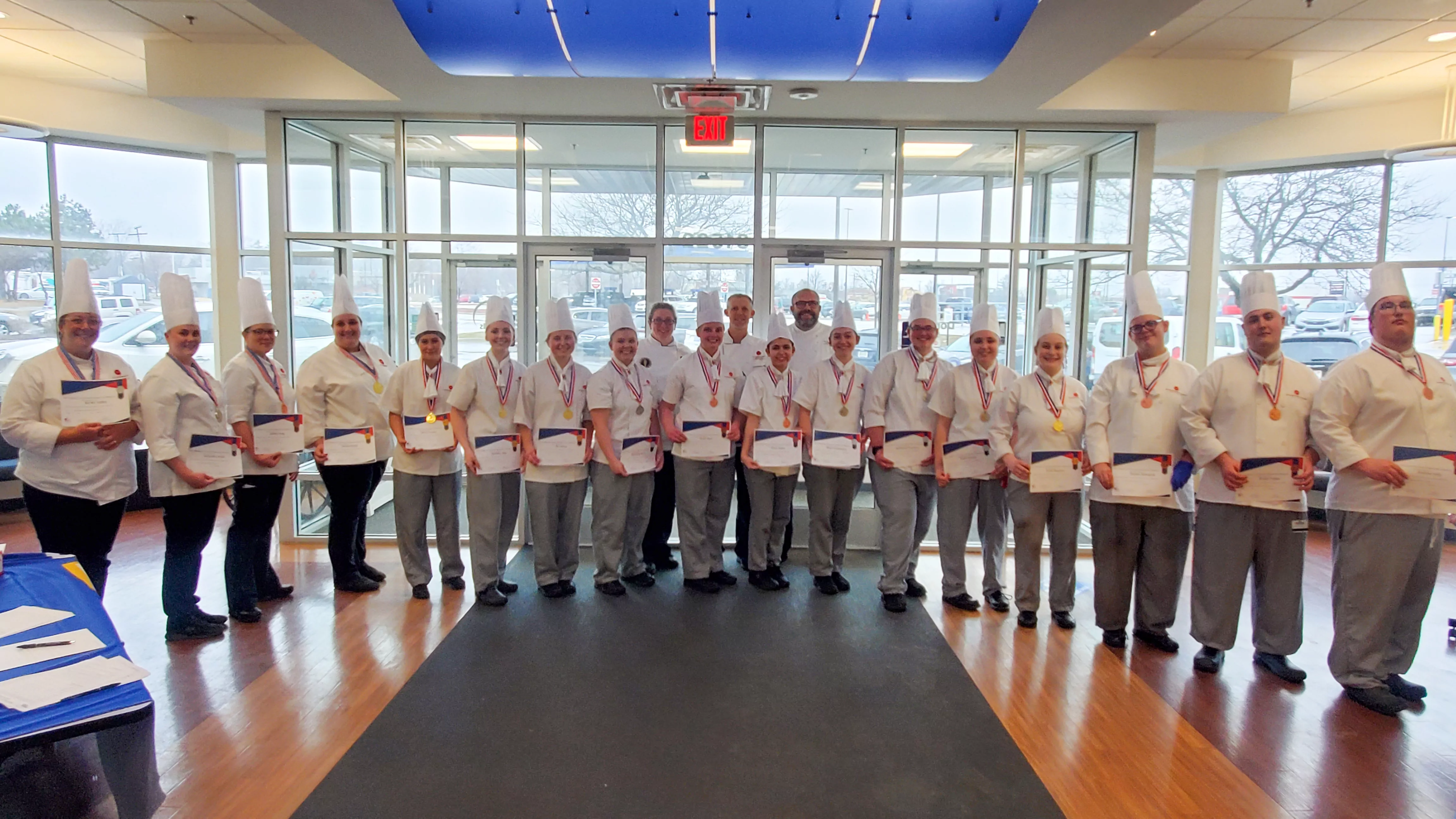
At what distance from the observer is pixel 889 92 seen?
16.6ft

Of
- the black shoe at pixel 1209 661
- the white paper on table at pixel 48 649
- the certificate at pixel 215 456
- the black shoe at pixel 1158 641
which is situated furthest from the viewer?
the black shoe at pixel 1158 641

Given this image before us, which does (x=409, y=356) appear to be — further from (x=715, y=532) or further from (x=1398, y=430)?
(x=1398, y=430)

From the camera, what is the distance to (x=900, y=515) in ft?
14.9

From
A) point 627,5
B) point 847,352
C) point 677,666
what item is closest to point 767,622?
point 677,666

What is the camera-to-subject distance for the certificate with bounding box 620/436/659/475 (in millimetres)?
4609

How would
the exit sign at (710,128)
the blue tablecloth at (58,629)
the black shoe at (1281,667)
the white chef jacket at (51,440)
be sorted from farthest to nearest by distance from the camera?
the exit sign at (710,128) < the black shoe at (1281,667) < the white chef jacket at (51,440) < the blue tablecloth at (58,629)

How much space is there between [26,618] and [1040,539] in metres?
4.28

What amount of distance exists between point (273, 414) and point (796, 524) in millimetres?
3633

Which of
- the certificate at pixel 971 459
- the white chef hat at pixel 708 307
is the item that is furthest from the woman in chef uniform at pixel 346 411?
the certificate at pixel 971 459

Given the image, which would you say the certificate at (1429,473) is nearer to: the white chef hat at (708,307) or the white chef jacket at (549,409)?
the white chef hat at (708,307)

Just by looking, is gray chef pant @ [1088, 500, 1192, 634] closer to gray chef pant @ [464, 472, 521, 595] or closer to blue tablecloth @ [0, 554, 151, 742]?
gray chef pant @ [464, 472, 521, 595]

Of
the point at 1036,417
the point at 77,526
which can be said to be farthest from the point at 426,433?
the point at 1036,417

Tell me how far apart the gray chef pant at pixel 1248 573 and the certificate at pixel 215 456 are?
4.88 meters

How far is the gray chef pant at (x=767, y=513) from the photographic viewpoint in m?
4.76
